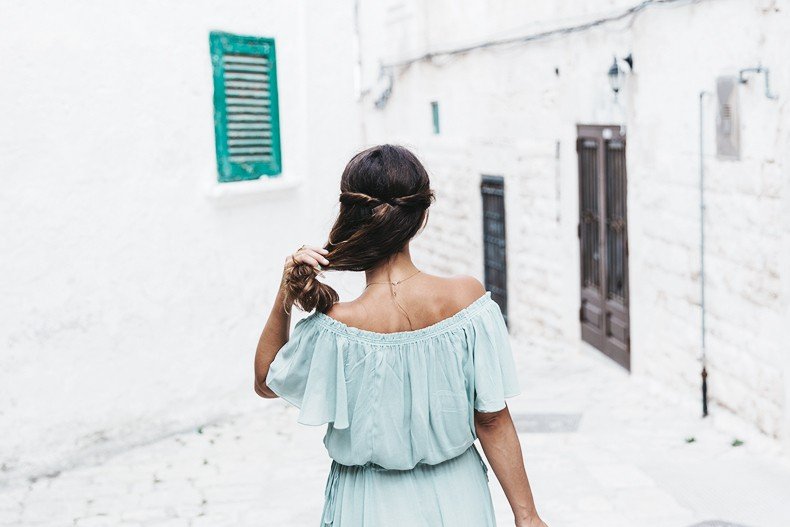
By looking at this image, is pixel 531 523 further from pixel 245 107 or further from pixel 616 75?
pixel 616 75

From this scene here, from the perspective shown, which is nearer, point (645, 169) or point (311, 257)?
point (311, 257)

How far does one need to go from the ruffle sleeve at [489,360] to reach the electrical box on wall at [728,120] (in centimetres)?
478

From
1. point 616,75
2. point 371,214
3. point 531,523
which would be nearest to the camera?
point 371,214

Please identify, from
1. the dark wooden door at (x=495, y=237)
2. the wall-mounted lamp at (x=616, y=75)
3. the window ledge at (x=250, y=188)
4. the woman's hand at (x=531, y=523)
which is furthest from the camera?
the dark wooden door at (x=495, y=237)

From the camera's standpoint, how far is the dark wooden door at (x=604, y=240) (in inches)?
367

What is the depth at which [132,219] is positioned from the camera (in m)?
7.12

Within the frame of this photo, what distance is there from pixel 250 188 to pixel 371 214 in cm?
549

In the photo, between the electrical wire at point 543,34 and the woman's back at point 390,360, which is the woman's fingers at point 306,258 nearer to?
the woman's back at point 390,360

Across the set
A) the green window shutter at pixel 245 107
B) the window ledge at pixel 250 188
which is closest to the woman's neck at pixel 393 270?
the window ledge at pixel 250 188

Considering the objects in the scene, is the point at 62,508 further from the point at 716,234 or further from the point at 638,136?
the point at 638,136

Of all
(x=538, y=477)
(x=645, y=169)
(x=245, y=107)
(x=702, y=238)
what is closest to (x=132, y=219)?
Result: (x=245, y=107)

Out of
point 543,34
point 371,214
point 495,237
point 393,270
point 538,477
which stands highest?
point 543,34

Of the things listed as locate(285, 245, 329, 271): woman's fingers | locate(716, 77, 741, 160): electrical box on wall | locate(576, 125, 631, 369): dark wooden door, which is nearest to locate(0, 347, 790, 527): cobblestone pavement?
locate(576, 125, 631, 369): dark wooden door

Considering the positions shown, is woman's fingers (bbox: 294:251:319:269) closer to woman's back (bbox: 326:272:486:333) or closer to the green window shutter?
woman's back (bbox: 326:272:486:333)
